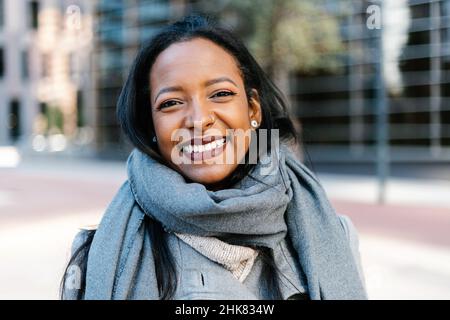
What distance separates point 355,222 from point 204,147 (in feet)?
19.1

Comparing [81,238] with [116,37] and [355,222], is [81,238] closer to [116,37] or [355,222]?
[355,222]

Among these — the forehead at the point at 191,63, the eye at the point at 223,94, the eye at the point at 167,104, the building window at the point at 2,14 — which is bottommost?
the eye at the point at 167,104

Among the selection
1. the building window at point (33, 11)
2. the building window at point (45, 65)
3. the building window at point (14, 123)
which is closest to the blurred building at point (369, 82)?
the building window at point (33, 11)

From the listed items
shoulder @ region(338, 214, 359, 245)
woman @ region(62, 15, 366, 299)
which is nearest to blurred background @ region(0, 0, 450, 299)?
shoulder @ region(338, 214, 359, 245)

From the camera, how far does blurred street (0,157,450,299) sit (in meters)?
4.16

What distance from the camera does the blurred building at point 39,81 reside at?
2028cm

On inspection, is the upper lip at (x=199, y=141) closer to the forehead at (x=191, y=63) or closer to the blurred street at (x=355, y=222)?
the forehead at (x=191, y=63)

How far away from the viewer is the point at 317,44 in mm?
10453

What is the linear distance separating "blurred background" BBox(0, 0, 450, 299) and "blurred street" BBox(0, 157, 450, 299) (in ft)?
0.08

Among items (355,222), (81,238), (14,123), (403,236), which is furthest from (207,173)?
(14,123)

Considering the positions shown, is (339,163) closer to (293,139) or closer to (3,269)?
(3,269)

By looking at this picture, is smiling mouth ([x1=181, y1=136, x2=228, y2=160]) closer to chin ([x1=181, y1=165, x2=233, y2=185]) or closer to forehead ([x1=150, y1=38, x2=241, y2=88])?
chin ([x1=181, y1=165, x2=233, y2=185])

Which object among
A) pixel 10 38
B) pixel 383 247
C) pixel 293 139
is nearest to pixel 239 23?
pixel 383 247
